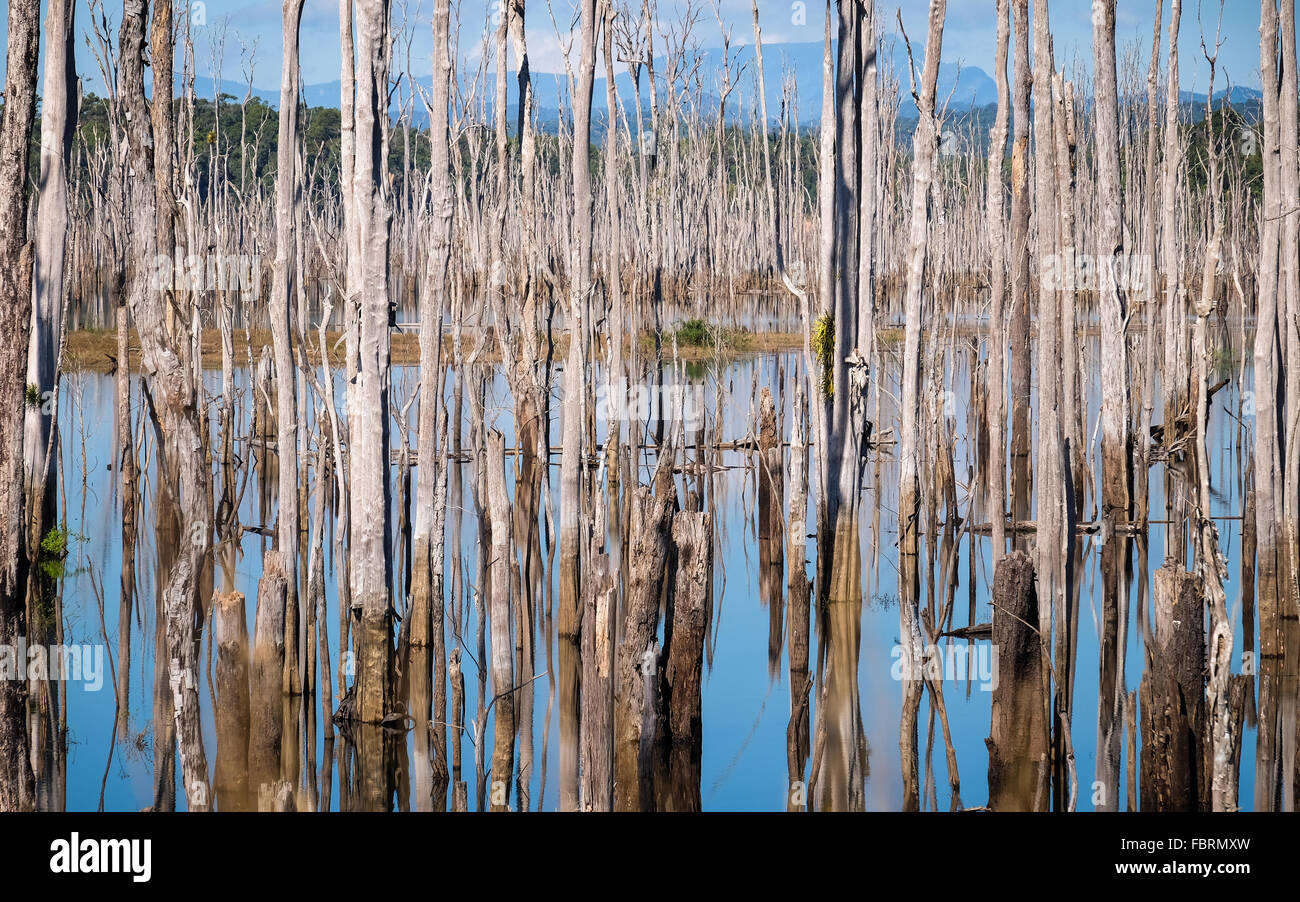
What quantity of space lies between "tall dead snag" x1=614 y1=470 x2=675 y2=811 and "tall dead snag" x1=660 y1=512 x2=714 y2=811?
146 mm

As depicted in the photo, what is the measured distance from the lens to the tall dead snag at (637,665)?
15.8 ft

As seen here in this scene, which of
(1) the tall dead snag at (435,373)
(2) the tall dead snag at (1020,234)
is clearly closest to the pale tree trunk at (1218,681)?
(1) the tall dead snag at (435,373)

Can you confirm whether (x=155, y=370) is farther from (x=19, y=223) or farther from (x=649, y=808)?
(x=649, y=808)

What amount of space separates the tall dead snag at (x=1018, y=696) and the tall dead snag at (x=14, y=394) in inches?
134

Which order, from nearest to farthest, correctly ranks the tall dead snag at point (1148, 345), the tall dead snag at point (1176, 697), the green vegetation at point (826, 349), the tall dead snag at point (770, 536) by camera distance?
1. the tall dead snag at point (1176, 697)
2. the green vegetation at point (826, 349)
3. the tall dead snag at point (770, 536)
4. the tall dead snag at point (1148, 345)

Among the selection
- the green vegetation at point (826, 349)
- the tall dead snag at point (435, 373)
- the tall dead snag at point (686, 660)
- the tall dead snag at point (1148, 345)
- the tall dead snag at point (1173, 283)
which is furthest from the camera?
the tall dead snag at point (1148, 345)

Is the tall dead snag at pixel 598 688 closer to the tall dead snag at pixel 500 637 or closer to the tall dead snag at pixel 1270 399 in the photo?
the tall dead snag at pixel 500 637

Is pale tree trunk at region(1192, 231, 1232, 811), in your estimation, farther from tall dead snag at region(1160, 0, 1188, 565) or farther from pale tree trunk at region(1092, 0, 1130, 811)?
tall dead snag at region(1160, 0, 1188, 565)

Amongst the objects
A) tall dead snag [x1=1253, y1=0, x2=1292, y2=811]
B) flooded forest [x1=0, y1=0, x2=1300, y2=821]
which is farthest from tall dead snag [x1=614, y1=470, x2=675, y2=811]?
tall dead snag [x1=1253, y1=0, x2=1292, y2=811]

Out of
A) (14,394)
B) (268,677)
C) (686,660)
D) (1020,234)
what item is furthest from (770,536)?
(14,394)

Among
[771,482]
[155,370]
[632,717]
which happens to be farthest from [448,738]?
[771,482]

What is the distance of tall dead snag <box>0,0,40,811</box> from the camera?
13.9 ft
